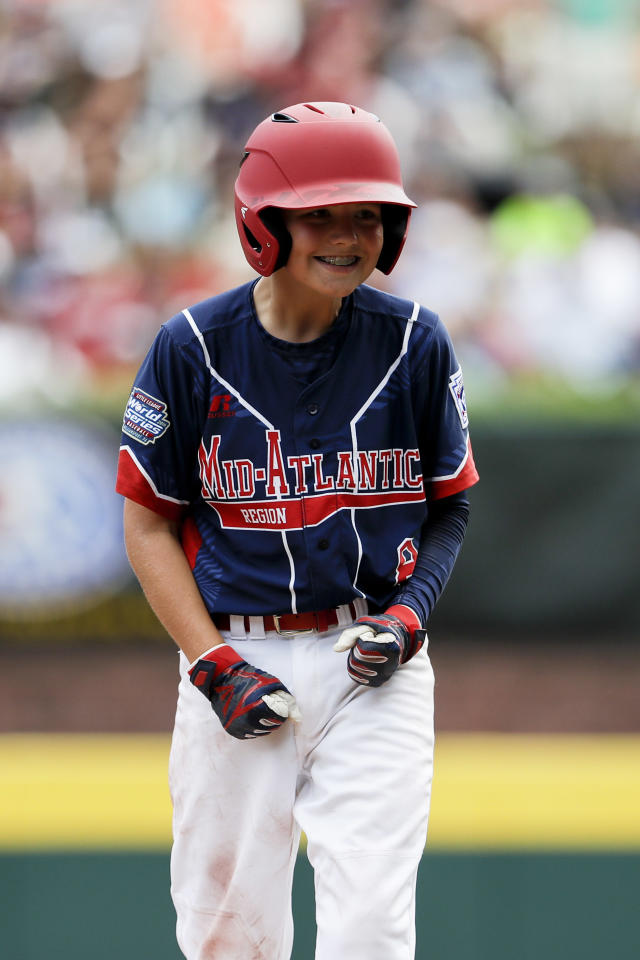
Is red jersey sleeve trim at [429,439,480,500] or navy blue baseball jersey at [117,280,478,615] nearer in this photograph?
navy blue baseball jersey at [117,280,478,615]

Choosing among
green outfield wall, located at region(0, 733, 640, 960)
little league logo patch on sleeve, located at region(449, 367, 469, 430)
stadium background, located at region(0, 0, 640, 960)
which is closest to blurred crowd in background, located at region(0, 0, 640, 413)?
stadium background, located at region(0, 0, 640, 960)

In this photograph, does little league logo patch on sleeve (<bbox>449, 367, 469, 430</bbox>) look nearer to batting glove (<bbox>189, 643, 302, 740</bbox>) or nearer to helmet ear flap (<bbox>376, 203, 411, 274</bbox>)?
helmet ear flap (<bbox>376, 203, 411, 274</bbox>)

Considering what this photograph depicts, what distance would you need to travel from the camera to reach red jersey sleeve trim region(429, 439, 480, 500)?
2.53 meters

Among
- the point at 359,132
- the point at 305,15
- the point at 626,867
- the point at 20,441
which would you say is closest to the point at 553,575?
the point at 626,867

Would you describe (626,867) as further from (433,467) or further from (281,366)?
(281,366)

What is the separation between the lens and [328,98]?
8.16 m

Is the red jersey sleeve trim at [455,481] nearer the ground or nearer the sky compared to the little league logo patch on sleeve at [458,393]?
nearer the ground

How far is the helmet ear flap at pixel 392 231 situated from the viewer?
7.75 ft

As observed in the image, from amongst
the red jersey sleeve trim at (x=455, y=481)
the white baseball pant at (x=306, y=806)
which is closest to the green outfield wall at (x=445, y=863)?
the white baseball pant at (x=306, y=806)

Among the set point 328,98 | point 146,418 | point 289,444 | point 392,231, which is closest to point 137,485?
point 146,418

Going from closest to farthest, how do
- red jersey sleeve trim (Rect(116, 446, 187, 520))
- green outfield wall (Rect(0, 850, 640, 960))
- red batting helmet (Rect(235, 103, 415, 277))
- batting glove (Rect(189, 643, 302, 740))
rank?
red batting helmet (Rect(235, 103, 415, 277)), batting glove (Rect(189, 643, 302, 740)), red jersey sleeve trim (Rect(116, 446, 187, 520)), green outfield wall (Rect(0, 850, 640, 960))

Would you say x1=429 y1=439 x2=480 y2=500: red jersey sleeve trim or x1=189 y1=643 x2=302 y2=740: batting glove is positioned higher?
x1=429 y1=439 x2=480 y2=500: red jersey sleeve trim

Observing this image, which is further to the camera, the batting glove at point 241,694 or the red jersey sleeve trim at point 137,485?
the red jersey sleeve trim at point 137,485

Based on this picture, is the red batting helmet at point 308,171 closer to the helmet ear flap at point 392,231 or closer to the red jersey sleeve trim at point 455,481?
the helmet ear flap at point 392,231
